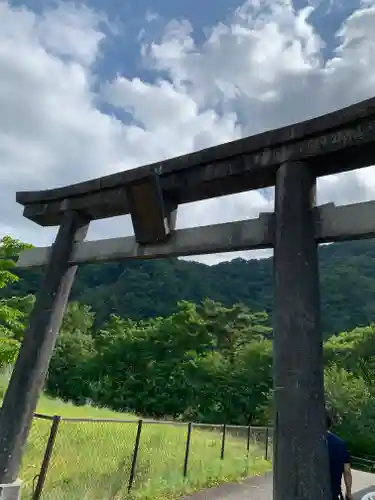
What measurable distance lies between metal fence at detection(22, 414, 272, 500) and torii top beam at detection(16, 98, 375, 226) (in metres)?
2.52

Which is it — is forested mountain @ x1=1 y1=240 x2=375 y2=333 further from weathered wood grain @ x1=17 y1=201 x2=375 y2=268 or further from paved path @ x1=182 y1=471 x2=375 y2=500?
weathered wood grain @ x1=17 y1=201 x2=375 y2=268

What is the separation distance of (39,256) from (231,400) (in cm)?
2714

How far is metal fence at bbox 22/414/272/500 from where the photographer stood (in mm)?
5020

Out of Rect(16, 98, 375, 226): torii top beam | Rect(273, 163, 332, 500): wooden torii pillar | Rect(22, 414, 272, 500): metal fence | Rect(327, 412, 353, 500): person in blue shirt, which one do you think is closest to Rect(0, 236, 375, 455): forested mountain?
Rect(22, 414, 272, 500): metal fence

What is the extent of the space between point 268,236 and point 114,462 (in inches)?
203

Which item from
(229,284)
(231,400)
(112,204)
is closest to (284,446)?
(112,204)

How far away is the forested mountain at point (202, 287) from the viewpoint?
51.7m

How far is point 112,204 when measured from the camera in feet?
14.0

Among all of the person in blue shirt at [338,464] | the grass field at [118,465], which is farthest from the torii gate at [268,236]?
the grass field at [118,465]

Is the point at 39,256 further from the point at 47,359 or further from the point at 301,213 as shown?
the point at 301,213

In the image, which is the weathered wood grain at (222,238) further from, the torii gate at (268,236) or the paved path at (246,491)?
the paved path at (246,491)

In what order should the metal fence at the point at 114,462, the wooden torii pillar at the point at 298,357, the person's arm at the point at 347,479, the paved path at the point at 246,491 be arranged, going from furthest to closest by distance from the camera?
1. the paved path at the point at 246,491
2. the metal fence at the point at 114,462
3. the person's arm at the point at 347,479
4. the wooden torii pillar at the point at 298,357

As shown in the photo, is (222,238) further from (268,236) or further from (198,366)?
(198,366)

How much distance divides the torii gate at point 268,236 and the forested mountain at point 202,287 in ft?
140
